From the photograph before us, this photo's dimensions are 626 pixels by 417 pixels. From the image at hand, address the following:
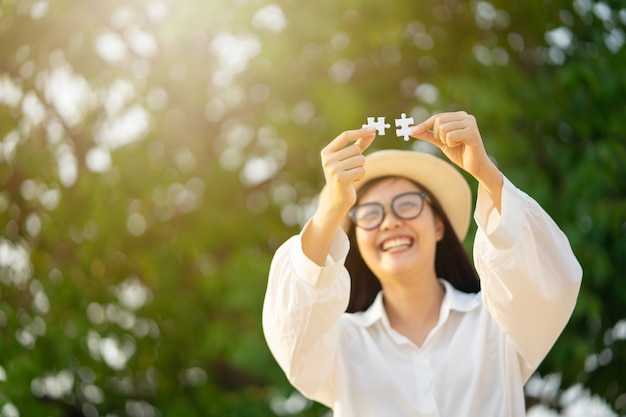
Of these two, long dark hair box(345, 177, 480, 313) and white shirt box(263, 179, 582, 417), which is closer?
white shirt box(263, 179, 582, 417)

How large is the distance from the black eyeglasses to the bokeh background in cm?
181

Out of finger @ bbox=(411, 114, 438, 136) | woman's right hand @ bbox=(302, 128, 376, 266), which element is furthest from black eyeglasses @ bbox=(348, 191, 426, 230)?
finger @ bbox=(411, 114, 438, 136)

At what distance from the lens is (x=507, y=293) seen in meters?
2.41

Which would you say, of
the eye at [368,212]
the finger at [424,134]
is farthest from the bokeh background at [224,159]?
the finger at [424,134]

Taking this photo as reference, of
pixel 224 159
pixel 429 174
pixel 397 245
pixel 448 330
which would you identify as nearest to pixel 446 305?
pixel 448 330

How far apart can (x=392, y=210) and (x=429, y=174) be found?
0.26 m

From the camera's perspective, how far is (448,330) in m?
2.71

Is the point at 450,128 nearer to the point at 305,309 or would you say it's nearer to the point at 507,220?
the point at 507,220

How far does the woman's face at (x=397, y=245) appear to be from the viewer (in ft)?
8.91

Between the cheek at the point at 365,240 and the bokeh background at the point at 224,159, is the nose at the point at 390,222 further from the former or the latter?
the bokeh background at the point at 224,159

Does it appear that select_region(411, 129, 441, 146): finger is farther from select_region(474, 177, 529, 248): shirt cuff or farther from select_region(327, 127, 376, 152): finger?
select_region(474, 177, 529, 248): shirt cuff

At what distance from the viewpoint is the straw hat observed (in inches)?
115

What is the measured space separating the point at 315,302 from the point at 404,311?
46 cm

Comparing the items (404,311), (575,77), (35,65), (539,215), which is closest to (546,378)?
(575,77)
